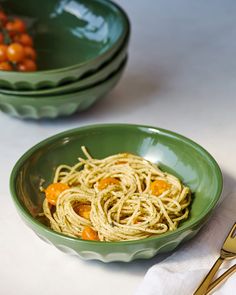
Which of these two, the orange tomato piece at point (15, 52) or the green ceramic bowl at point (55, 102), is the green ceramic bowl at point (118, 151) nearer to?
the green ceramic bowl at point (55, 102)

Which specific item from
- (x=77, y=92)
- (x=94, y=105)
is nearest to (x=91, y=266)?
(x=77, y=92)

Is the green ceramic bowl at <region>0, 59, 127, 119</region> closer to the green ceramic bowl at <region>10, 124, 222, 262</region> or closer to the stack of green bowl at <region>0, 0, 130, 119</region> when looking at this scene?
the stack of green bowl at <region>0, 0, 130, 119</region>

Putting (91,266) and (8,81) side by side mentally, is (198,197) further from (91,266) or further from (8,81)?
(8,81)

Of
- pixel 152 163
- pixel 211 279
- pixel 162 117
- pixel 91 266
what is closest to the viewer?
pixel 211 279

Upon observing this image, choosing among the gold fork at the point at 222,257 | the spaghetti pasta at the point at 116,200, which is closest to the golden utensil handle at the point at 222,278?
the gold fork at the point at 222,257

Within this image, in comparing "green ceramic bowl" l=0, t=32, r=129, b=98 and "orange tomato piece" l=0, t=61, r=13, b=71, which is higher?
"green ceramic bowl" l=0, t=32, r=129, b=98

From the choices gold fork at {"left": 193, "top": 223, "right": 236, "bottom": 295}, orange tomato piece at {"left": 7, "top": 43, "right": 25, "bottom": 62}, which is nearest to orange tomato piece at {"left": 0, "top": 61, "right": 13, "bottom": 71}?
orange tomato piece at {"left": 7, "top": 43, "right": 25, "bottom": 62}
